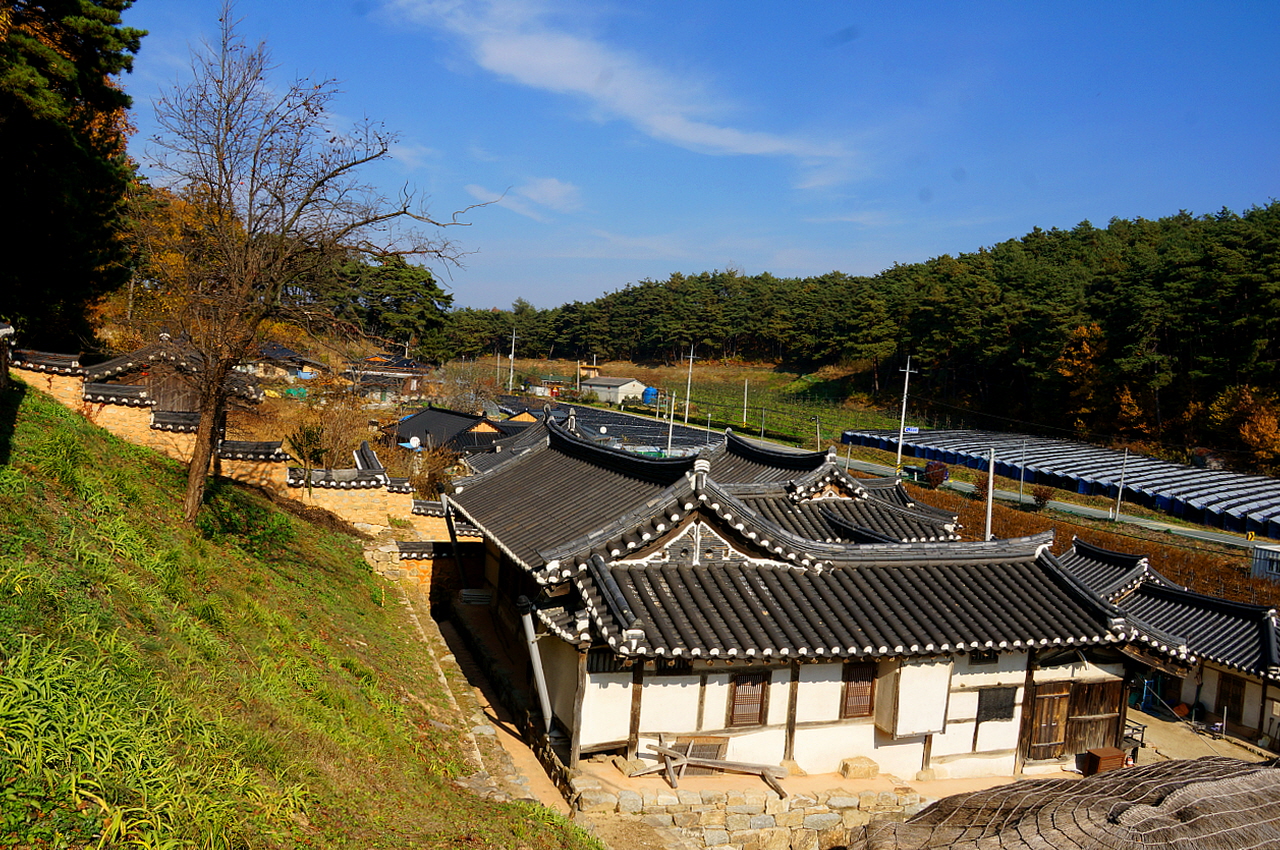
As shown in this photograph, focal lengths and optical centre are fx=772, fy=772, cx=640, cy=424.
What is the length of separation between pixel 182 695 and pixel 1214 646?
2223 cm

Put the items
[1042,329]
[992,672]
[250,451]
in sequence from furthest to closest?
[1042,329] → [250,451] → [992,672]

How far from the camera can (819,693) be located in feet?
40.9

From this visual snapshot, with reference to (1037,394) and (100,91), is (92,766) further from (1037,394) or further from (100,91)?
(1037,394)

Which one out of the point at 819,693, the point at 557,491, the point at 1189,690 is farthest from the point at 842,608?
the point at 1189,690

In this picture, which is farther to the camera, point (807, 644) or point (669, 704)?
point (669, 704)

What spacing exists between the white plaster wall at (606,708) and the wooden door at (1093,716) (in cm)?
802

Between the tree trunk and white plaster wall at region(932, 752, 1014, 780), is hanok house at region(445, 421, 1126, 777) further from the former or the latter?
the tree trunk

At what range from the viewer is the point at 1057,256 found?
90000 mm

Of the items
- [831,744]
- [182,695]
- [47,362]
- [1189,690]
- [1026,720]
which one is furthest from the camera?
[1189,690]

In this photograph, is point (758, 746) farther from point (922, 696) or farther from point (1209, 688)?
point (1209, 688)

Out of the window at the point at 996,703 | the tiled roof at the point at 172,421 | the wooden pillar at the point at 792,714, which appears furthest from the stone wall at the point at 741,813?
the tiled roof at the point at 172,421

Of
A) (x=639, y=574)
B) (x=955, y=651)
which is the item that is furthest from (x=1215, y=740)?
(x=639, y=574)

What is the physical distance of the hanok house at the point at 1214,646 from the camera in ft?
60.2

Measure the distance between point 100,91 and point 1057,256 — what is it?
309 ft
